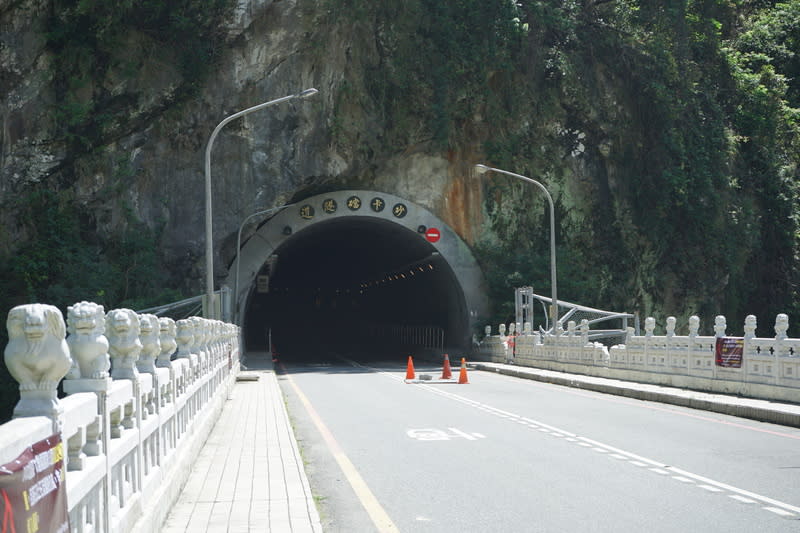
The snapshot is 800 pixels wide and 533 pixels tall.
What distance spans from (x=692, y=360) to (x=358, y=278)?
56.1 metres

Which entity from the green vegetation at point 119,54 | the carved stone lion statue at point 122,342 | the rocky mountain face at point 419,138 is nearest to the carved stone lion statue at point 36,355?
the carved stone lion statue at point 122,342

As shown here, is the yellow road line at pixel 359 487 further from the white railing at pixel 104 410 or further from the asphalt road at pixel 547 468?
the white railing at pixel 104 410

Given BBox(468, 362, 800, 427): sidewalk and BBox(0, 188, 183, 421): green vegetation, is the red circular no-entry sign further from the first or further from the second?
BBox(468, 362, 800, 427): sidewalk

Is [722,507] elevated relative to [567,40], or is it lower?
lower

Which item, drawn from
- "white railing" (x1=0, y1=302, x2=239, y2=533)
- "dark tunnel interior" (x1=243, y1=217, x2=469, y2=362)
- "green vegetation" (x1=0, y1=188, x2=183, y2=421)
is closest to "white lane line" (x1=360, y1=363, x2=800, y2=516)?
"white railing" (x1=0, y1=302, x2=239, y2=533)

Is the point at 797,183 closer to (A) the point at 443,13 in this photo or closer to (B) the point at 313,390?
(A) the point at 443,13

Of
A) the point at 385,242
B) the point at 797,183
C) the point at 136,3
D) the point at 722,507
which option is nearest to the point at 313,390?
the point at 722,507

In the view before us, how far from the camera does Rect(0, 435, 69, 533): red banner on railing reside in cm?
303

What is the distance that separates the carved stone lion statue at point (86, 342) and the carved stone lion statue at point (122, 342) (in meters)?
1.21

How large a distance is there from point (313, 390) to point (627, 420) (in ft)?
38.9

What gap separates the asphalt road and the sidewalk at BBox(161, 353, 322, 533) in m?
0.34

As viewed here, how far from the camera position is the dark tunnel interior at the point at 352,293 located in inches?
2016

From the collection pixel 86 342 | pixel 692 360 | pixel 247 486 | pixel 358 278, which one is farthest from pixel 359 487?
pixel 358 278

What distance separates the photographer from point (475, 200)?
1898 inches
